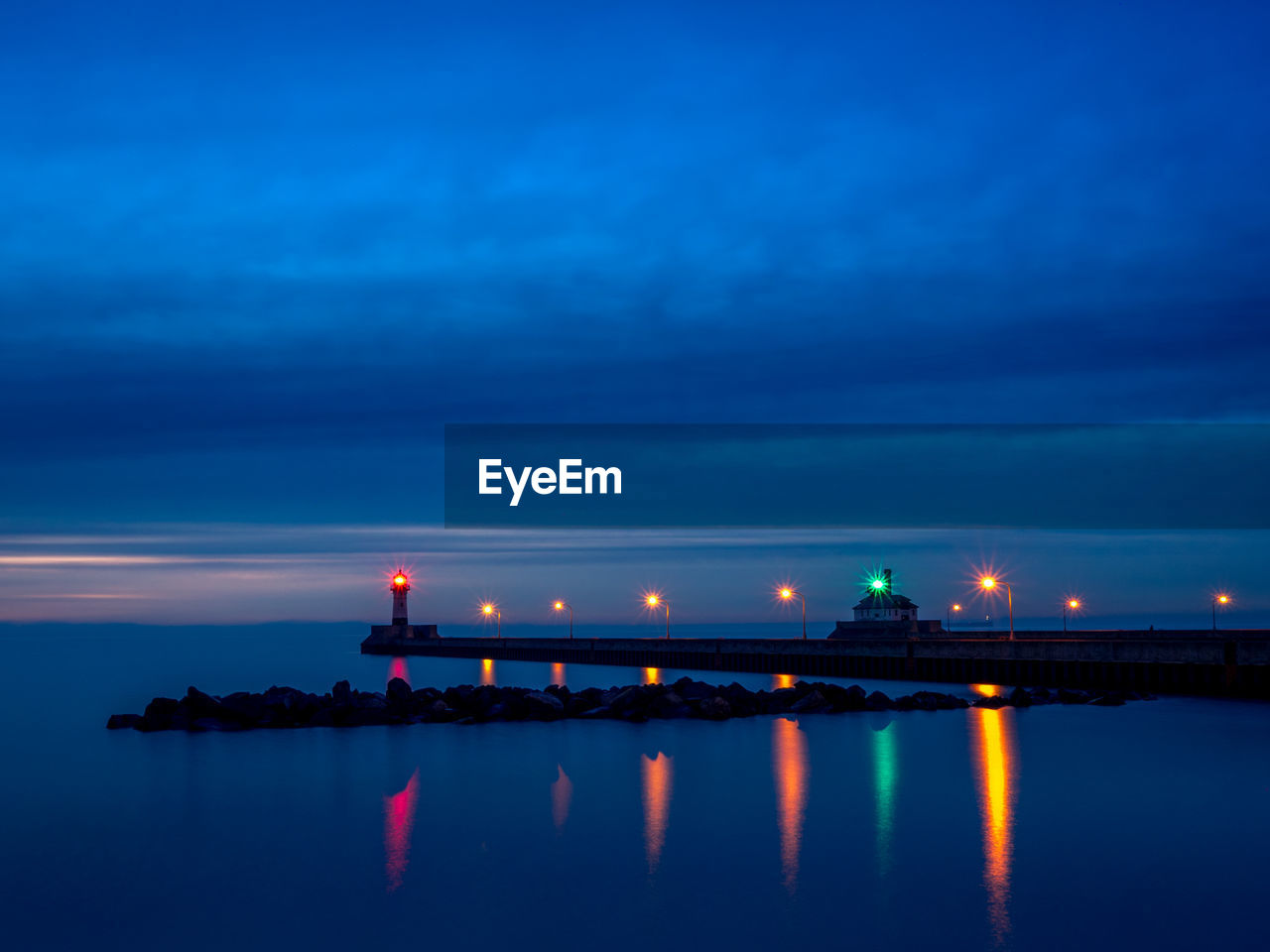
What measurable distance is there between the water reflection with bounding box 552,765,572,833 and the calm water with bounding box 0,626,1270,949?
15cm

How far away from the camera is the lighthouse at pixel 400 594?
16362 cm

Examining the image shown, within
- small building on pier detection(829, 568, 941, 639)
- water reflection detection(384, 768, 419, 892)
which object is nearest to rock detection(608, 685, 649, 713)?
water reflection detection(384, 768, 419, 892)

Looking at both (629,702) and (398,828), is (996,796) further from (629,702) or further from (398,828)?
(629,702)

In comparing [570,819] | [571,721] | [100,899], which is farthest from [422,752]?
[100,899]

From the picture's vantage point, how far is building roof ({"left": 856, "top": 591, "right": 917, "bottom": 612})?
119625 mm

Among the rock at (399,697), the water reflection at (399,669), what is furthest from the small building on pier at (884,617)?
the rock at (399,697)

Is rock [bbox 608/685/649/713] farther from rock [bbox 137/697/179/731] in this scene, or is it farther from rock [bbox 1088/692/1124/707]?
rock [bbox 1088/692/1124/707]

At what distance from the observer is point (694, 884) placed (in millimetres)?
18984

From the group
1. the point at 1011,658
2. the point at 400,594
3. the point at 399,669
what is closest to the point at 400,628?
the point at 400,594

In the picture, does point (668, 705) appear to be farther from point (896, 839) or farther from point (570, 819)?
point (896, 839)

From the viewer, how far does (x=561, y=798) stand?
2814cm

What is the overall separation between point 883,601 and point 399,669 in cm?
4963

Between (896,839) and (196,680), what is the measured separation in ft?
271

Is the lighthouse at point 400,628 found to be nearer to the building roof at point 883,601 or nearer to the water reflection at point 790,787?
the building roof at point 883,601
